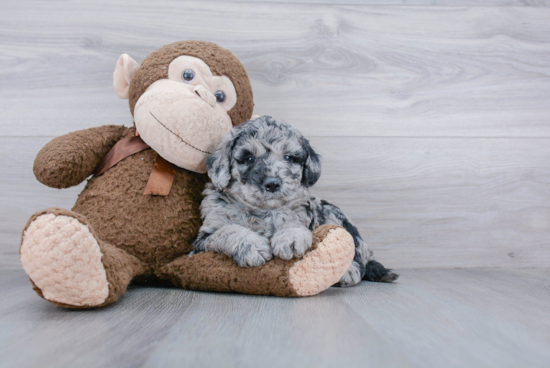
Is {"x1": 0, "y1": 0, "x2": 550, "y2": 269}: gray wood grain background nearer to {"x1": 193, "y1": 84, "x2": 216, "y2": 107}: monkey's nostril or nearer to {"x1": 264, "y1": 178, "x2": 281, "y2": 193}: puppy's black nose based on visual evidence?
{"x1": 193, "y1": 84, "x2": 216, "y2": 107}: monkey's nostril

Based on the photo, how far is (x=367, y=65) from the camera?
5.32ft

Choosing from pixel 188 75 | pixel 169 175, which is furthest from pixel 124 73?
pixel 169 175

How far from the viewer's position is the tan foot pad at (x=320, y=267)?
0.97m

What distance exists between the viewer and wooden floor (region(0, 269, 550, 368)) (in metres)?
0.63

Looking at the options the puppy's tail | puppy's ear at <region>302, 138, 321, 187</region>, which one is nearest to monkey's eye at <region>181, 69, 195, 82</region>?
puppy's ear at <region>302, 138, 321, 187</region>

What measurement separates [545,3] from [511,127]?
1.71 feet

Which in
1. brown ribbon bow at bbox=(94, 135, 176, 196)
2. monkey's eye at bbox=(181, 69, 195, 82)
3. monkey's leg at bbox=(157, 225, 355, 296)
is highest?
monkey's eye at bbox=(181, 69, 195, 82)

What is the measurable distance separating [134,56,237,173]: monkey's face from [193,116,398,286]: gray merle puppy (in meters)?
0.05

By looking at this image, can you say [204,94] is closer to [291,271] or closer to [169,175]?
[169,175]

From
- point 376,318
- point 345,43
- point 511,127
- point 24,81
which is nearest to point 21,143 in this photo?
point 24,81

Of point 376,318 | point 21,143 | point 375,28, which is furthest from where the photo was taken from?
point 375,28

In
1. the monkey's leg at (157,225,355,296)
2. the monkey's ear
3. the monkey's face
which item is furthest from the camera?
the monkey's ear

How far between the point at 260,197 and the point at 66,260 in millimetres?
449

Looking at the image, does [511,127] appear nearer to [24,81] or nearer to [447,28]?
[447,28]
